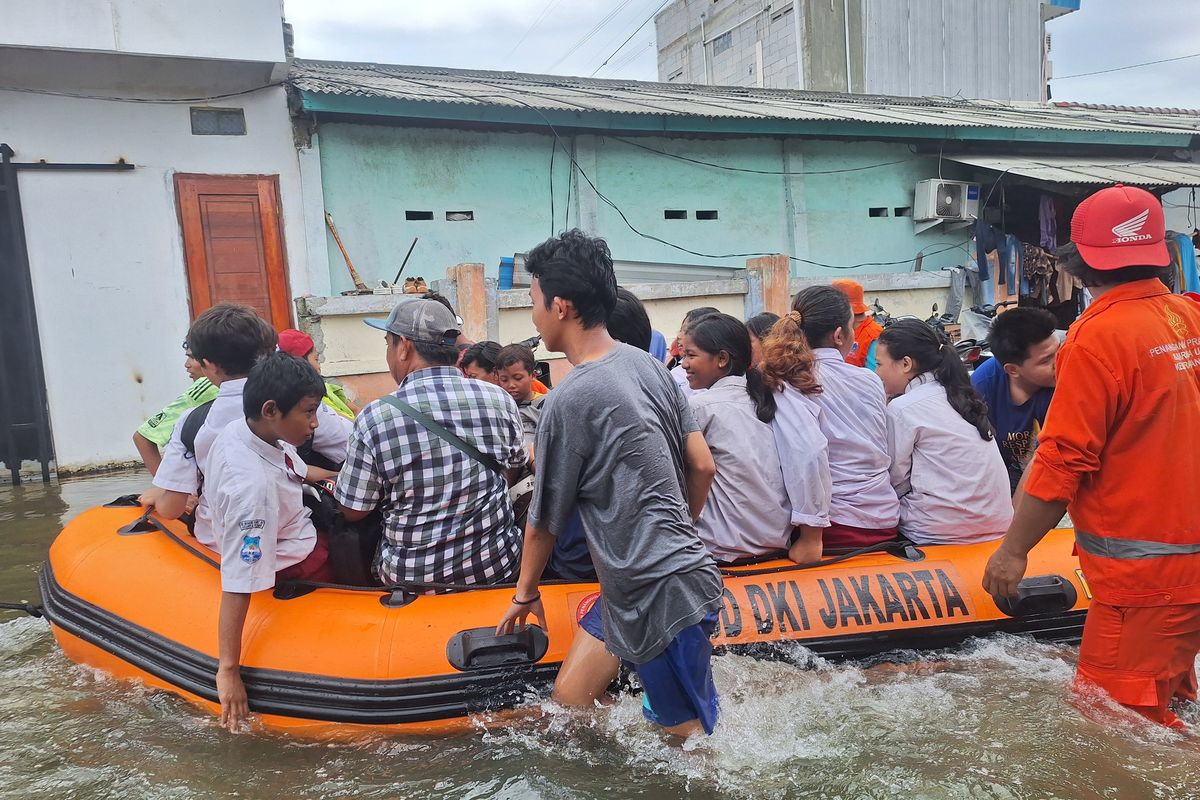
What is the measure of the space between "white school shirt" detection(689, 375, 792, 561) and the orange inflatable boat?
0.45ft

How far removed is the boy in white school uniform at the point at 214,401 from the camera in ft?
10.0

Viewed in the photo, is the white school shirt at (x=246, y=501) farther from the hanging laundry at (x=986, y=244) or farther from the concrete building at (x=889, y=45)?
the concrete building at (x=889, y=45)

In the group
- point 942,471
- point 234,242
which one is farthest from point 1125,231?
point 234,242

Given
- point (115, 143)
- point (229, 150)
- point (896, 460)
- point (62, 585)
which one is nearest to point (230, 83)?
point (229, 150)

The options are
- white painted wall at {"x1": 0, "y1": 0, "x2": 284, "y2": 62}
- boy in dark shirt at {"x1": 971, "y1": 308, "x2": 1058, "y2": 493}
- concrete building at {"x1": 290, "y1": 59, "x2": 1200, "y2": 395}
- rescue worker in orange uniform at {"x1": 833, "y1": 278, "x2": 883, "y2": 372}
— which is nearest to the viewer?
boy in dark shirt at {"x1": 971, "y1": 308, "x2": 1058, "y2": 493}

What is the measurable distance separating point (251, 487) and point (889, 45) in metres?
19.5

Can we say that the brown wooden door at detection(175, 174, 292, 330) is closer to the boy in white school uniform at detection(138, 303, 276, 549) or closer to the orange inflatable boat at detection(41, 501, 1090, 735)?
the orange inflatable boat at detection(41, 501, 1090, 735)

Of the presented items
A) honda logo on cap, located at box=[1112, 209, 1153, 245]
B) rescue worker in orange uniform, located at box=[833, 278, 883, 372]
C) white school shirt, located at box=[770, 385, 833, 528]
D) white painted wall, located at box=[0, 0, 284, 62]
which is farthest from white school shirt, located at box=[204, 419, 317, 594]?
white painted wall, located at box=[0, 0, 284, 62]

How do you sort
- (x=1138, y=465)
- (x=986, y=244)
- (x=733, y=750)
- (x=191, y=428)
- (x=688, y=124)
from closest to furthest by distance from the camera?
(x=1138, y=465) < (x=733, y=750) < (x=191, y=428) < (x=688, y=124) < (x=986, y=244)

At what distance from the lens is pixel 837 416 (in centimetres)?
339

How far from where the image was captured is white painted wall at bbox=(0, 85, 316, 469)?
304 inches

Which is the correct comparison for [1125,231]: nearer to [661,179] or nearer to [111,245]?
[661,179]

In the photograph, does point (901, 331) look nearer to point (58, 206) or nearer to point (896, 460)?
point (896, 460)

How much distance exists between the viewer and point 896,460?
3488 millimetres
